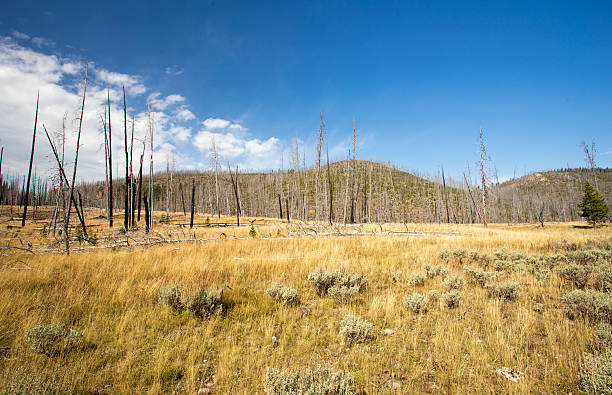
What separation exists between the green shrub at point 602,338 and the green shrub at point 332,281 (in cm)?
376

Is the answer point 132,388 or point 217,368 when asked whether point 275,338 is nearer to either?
point 217,368

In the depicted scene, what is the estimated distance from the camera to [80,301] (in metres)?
4.75

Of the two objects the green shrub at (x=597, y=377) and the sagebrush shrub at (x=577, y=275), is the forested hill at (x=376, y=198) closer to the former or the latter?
the sagebrush shrub at (x=577, y=275)

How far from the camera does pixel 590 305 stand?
419 centimetres

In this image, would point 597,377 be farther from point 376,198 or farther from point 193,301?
point 376,198

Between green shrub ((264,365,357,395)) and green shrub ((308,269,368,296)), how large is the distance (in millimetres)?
3194

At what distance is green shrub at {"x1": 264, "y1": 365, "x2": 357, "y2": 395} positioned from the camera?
238 centimetres

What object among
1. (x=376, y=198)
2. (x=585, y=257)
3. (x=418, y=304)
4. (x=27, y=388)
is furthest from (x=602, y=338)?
(x=376, y=198)

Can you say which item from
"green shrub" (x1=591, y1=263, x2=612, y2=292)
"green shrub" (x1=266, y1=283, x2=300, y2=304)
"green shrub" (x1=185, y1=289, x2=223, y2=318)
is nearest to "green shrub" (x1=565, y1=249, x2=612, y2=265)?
"green shrub" (x1=591, y1=263, x2=612, y2=292)

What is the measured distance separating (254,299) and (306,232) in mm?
11605

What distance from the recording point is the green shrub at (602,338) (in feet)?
10.3

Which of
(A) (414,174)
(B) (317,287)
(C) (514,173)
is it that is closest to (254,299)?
(B) (317,287)

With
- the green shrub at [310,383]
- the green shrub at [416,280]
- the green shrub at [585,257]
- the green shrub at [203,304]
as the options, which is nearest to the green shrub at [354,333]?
the green shrub at [310,383]

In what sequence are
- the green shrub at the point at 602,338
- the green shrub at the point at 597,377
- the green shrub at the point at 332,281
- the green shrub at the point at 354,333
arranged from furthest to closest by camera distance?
the green shrub at the point at 332,281, the green shrub at the point at 354,333, the green shrub at the point at 602,338, the green shrub at the point at 597,377
